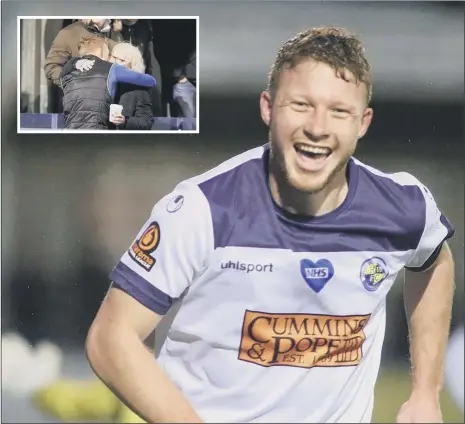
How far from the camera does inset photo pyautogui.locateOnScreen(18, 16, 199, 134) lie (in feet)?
6.54

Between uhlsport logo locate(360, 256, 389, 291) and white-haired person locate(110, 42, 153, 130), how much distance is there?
661 millimetres

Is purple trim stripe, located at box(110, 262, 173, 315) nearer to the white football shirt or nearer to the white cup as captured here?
the white football shirt

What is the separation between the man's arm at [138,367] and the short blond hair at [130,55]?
1.99 feet

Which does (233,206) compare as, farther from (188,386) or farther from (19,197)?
(19,197)

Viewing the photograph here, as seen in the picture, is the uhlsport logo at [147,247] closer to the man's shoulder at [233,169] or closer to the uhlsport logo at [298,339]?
the man's shoulder at [233,169]

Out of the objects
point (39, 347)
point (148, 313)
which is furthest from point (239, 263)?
point (39, 347)

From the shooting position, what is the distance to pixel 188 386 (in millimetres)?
1850

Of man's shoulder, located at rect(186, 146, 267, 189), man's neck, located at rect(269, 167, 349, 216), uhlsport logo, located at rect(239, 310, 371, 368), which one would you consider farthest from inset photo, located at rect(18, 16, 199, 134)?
uhlsport logo, located at rect(239, 310, 371, 368)

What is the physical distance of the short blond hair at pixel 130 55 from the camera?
199 centimetres

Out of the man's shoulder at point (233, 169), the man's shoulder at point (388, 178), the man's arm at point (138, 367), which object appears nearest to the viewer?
the man's arm at point (138, 367)

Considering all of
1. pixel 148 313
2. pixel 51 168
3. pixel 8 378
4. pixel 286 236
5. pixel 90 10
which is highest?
pixel 90 10

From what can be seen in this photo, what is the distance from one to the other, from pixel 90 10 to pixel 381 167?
865 mm

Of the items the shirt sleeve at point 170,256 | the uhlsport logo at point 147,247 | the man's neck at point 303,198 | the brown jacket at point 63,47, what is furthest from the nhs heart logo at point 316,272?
the brown jacket at point 63,47

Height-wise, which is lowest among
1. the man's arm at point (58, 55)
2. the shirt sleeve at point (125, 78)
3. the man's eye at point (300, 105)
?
the man's eye at point (300, 105)
